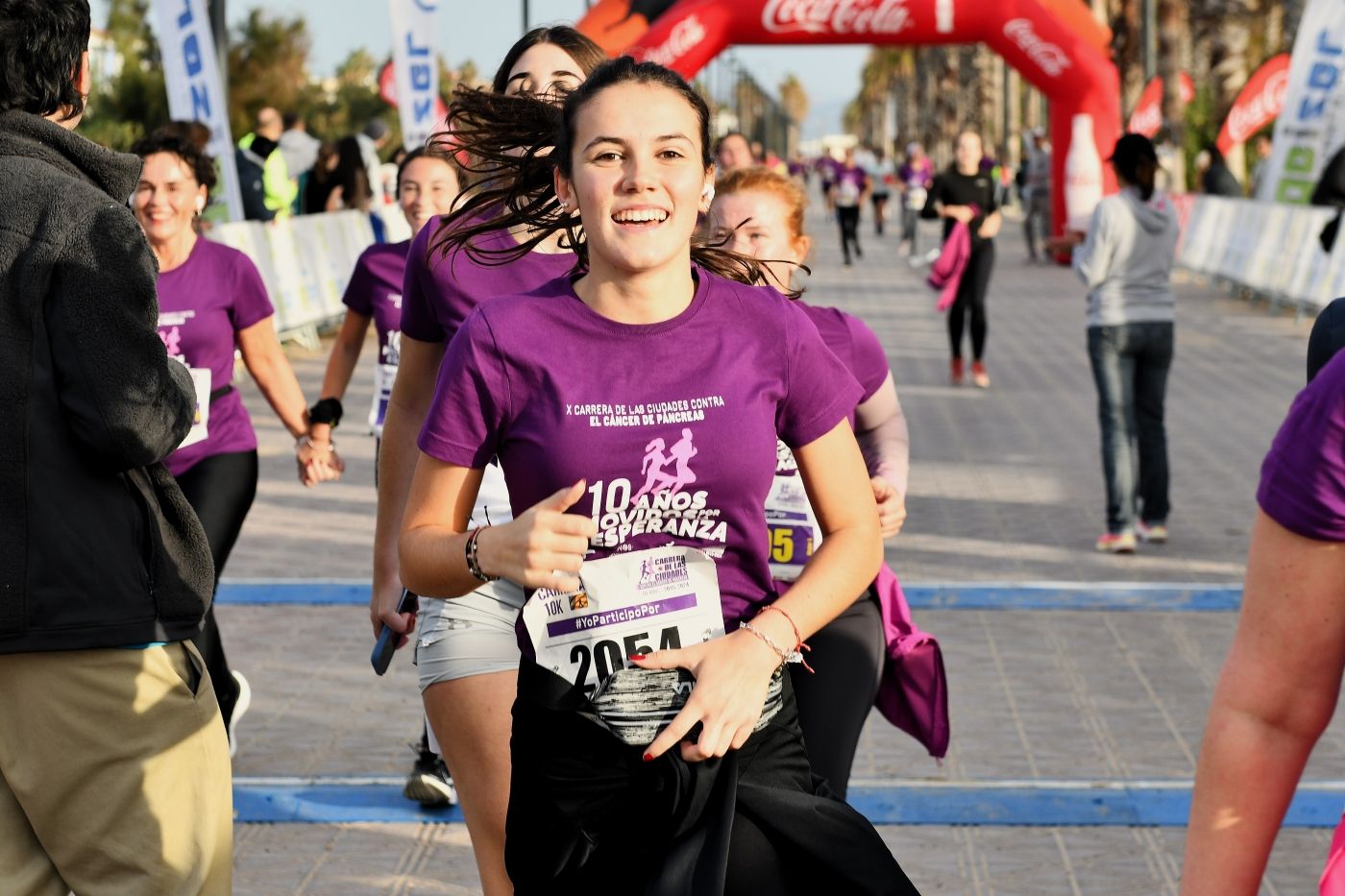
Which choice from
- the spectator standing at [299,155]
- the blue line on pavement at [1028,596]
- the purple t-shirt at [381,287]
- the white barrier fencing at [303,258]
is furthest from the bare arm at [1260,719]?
the spectator standing at [299,155]

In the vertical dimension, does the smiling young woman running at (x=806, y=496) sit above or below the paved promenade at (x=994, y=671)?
above

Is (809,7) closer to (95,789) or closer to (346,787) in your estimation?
(346,787)

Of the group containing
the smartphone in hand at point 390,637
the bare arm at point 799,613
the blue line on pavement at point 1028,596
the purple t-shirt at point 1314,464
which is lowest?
the blue line on pavement at point 1028,596

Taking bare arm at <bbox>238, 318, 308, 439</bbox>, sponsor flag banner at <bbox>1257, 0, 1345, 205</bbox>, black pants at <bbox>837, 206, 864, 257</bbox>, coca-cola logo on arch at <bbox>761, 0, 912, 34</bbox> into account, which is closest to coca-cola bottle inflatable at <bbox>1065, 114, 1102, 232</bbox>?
coca-cola logo on arch at <bbox>761, 0, 912, 34</bbox>

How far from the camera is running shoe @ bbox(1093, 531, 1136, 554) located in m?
9.05

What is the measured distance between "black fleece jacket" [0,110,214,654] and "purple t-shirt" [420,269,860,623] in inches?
19.2

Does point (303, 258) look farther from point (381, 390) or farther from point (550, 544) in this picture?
point (550, 544)

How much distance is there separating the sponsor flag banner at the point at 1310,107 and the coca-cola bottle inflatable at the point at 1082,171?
141 inches

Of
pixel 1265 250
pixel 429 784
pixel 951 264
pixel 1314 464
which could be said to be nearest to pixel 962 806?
pixel 429 784

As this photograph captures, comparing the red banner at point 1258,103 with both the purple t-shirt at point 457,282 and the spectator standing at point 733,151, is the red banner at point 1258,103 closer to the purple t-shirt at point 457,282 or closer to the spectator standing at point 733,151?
the spectator standing at point 733,151

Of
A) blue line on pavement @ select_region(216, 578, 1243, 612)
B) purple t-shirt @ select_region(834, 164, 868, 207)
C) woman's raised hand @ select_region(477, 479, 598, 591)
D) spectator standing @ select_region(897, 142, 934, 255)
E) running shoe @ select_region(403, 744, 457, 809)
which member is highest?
woman's raised hand @ select_region(477, 479, 598, 591)

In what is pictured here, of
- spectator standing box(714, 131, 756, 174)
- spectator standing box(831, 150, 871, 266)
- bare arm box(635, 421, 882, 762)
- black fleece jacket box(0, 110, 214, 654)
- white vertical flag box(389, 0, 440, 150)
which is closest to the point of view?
bare arm box(635, 421, 882, 762)

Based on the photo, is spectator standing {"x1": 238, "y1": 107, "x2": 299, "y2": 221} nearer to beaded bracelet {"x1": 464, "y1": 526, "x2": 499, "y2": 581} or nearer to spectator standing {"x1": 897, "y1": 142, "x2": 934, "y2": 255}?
spectator standing {"x1": 897, "y1": 142, "x2": 934, "y2": 255}

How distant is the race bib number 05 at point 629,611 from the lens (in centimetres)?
270
